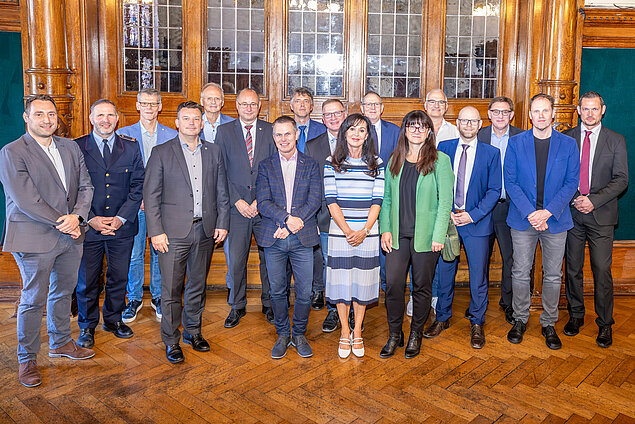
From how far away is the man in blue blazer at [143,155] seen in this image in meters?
4.42

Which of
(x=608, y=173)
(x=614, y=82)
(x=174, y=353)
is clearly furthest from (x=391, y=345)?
→ (x=614, y=82)

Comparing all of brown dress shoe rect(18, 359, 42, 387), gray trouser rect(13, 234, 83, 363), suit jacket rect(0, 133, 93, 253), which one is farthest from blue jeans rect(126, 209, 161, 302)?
brown dress shoe rect(18, 359, 42, 387)

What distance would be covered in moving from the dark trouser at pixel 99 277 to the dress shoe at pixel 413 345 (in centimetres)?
222

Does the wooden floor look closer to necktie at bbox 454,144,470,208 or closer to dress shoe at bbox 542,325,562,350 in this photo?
dress shoe at bbox 542,325,562,350

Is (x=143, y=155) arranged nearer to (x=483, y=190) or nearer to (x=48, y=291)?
(x=48, y=291)

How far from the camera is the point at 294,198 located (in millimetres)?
3760

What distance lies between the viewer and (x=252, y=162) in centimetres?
436

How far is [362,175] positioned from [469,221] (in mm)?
936

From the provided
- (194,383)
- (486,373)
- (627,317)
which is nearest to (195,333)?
(194,383)

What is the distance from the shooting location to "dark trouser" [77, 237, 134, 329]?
401 centimetres

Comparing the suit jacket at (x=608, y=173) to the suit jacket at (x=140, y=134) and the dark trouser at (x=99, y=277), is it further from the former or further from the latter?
the dark trouser at (x=99, y=277)

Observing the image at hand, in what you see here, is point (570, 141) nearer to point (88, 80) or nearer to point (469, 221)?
point (469, 221)

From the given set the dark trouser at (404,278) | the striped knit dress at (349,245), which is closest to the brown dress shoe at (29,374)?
the striped knit dress at (349,245)

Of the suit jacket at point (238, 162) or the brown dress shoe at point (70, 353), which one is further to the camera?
the suit jacket at point (238, 162)
